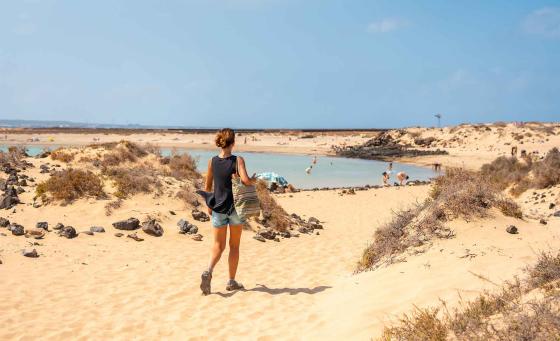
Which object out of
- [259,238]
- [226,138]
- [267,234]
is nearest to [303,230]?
[267,234]

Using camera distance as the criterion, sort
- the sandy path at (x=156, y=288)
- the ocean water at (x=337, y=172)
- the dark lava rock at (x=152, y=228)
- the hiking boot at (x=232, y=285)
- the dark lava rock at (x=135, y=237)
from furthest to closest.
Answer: the ocean water at (x=337, y=172)
the dark lava rock at (x=152, y=228)
the dark lava rock at (x=135, y=237)
the hiking boot at (x=232, y=285)
the sandy path at (x=156, y=288)

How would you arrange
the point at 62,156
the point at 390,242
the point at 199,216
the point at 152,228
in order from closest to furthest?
the point at 390,242 < the point at 152,228 < the point at 199,216 < the point at 62,156

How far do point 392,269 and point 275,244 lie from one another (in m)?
4.71

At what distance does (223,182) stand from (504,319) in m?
3.92

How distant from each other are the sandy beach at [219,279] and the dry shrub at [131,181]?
1.99ft

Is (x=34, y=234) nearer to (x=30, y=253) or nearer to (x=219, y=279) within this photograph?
(x=30, y=253)

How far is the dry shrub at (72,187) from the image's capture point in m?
12.3

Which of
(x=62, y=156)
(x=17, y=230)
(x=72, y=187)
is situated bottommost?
(x=17, y=230)

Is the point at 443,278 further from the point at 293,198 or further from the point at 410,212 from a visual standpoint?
the point at 293,198

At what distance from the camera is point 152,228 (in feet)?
34.9

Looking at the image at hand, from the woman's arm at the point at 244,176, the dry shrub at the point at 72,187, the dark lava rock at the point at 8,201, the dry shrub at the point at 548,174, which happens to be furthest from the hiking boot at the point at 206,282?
the dry shrub at the point at 548,174

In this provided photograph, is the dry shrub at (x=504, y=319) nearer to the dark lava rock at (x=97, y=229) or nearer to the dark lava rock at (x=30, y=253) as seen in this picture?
the dark lava rock at (x=30, y=253)

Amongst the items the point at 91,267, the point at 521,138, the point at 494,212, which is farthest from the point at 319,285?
the point at 521,138

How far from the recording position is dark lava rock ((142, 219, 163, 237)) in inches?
419
